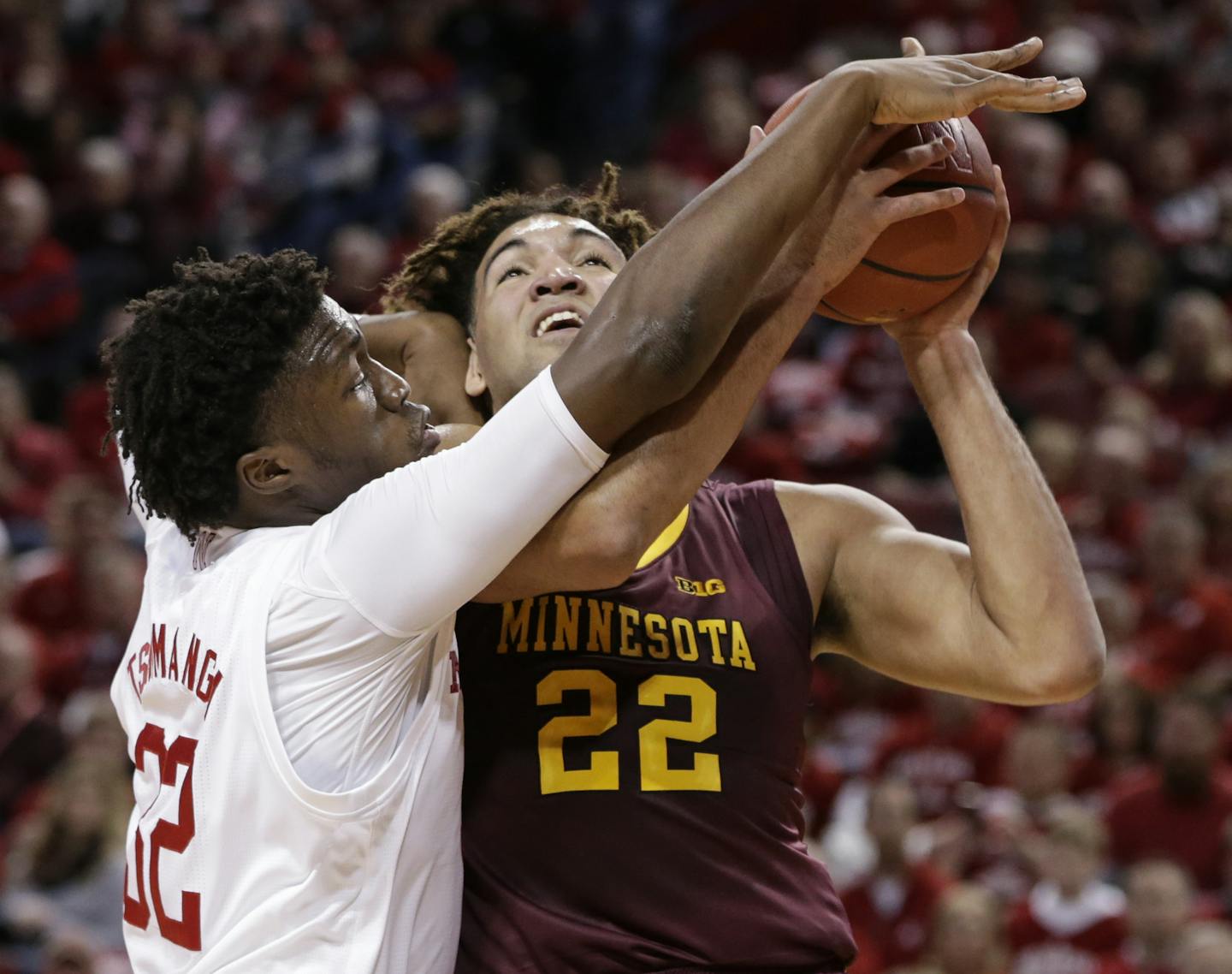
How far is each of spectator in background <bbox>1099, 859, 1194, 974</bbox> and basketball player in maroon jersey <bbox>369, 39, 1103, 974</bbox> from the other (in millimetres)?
3636

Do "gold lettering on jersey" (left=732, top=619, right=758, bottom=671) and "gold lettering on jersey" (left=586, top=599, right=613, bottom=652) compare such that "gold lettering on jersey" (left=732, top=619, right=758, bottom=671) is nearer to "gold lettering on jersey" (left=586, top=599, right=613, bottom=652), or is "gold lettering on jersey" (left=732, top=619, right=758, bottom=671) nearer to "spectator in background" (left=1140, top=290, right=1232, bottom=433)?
"gold lettering on jersey" (left=586, top=599, right=613, bottom=652)

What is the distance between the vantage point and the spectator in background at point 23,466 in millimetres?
8375

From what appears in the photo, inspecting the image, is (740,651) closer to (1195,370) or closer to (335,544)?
(335,544)

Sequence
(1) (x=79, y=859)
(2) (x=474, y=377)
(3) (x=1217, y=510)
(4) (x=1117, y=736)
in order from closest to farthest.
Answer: (2) (x=474, y=377), (1) (x=79, y=859), (4) (x=1117, y=736), (3) (x=1217, y=510)

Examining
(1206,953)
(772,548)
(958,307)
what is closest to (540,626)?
(772,548)

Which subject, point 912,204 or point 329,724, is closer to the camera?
point 329,724

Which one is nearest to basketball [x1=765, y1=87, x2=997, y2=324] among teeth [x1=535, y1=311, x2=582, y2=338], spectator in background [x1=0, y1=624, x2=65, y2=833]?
teeth [x1=535, y1=311, x2=582, y2=338]

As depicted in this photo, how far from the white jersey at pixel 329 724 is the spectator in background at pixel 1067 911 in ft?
14.5

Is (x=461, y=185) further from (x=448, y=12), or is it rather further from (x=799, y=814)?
(x=799, y=814)

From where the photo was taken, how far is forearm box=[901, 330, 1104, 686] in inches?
113

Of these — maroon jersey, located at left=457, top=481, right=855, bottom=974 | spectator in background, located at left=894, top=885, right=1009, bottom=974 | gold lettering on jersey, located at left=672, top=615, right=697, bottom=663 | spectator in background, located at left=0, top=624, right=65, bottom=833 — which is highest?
gold lettering on jersey, located at left=672, top=615, right=697, bottom=663

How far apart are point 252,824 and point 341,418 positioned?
2.09 feet

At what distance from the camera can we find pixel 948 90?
250 centimetres

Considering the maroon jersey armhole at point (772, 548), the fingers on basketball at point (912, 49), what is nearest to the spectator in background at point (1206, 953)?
the maroon jersey armhole at point (772, 548)
